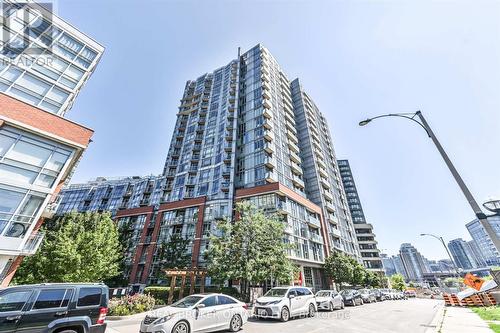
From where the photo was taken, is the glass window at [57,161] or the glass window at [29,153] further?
the glass window at [57,161]

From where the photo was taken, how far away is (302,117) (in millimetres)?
59156

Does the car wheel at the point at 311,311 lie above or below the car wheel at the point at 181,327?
above

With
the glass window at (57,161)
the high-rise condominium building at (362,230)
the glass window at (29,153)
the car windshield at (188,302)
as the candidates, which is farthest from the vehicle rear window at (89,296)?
the high-rise condominium building at (362,230)

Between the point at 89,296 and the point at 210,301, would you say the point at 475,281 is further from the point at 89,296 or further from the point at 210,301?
the point at 89,296

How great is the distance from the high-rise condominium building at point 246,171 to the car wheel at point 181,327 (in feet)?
82.3

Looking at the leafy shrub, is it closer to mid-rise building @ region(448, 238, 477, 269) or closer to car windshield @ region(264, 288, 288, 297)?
car windshield @ region(264, 288, 288, 297)

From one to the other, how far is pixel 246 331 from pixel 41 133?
1684 centimetres

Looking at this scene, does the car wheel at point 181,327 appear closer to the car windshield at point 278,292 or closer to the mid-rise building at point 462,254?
the car windshield at point 278,292

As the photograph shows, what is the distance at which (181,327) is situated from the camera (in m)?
7.95

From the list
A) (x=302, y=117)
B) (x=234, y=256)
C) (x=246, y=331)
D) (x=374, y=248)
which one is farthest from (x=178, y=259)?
(x=374, y=248)

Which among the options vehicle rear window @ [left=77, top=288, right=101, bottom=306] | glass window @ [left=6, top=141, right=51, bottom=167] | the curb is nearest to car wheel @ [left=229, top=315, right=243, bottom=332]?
vehicle rear window @ [left=77, top=288, right=101, bottom=306]

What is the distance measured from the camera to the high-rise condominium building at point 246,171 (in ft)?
119

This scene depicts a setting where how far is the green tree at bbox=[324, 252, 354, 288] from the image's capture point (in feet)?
115

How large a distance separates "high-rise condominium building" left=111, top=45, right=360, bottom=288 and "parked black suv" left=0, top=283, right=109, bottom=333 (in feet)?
87.2
